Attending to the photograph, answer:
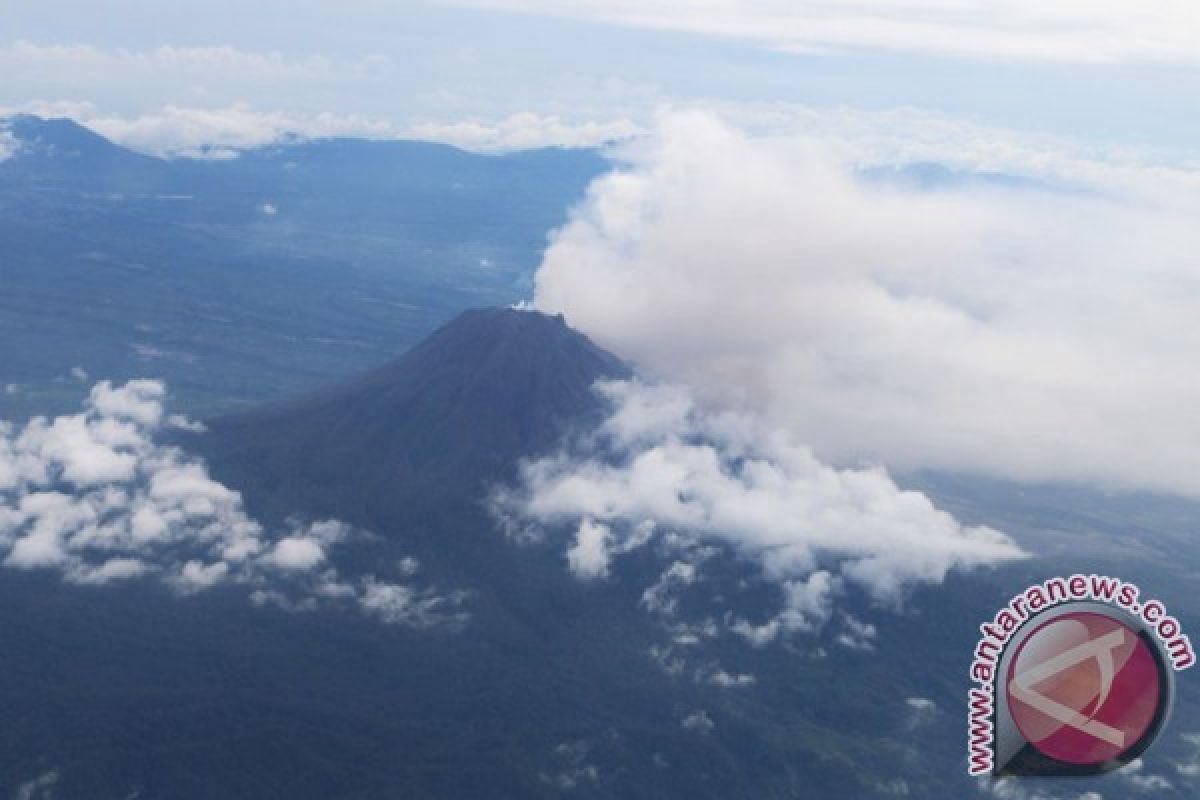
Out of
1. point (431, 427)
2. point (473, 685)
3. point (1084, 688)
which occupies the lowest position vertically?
point (473, 685)

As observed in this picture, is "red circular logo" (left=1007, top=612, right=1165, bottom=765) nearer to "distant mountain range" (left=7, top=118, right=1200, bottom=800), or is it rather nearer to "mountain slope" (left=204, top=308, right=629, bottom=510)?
"distant mountain range" (left=7, top=118, right=1200, bottom=800)

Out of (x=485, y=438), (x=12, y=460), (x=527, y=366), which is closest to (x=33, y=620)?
(x=12, y=460)

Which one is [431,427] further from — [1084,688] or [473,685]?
[1084,688]

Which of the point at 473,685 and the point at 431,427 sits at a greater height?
the point at 431,427

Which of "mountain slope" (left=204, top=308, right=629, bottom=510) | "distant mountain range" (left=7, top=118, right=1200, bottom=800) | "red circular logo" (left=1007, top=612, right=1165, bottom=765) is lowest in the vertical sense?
"distant mountain range" (left=7, top=118, right=1200, bottom=800)

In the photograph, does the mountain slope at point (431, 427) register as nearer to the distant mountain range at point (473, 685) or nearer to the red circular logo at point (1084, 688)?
the distant mountain range at point (473, 685)

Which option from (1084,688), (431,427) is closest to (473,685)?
(431,427)

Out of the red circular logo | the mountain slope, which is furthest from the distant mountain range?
the red circular logo

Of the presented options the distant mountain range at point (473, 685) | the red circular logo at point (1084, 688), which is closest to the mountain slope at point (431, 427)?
the distant mountain range at point (473, 685)

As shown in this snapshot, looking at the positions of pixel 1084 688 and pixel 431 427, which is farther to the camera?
pixel 431 427
